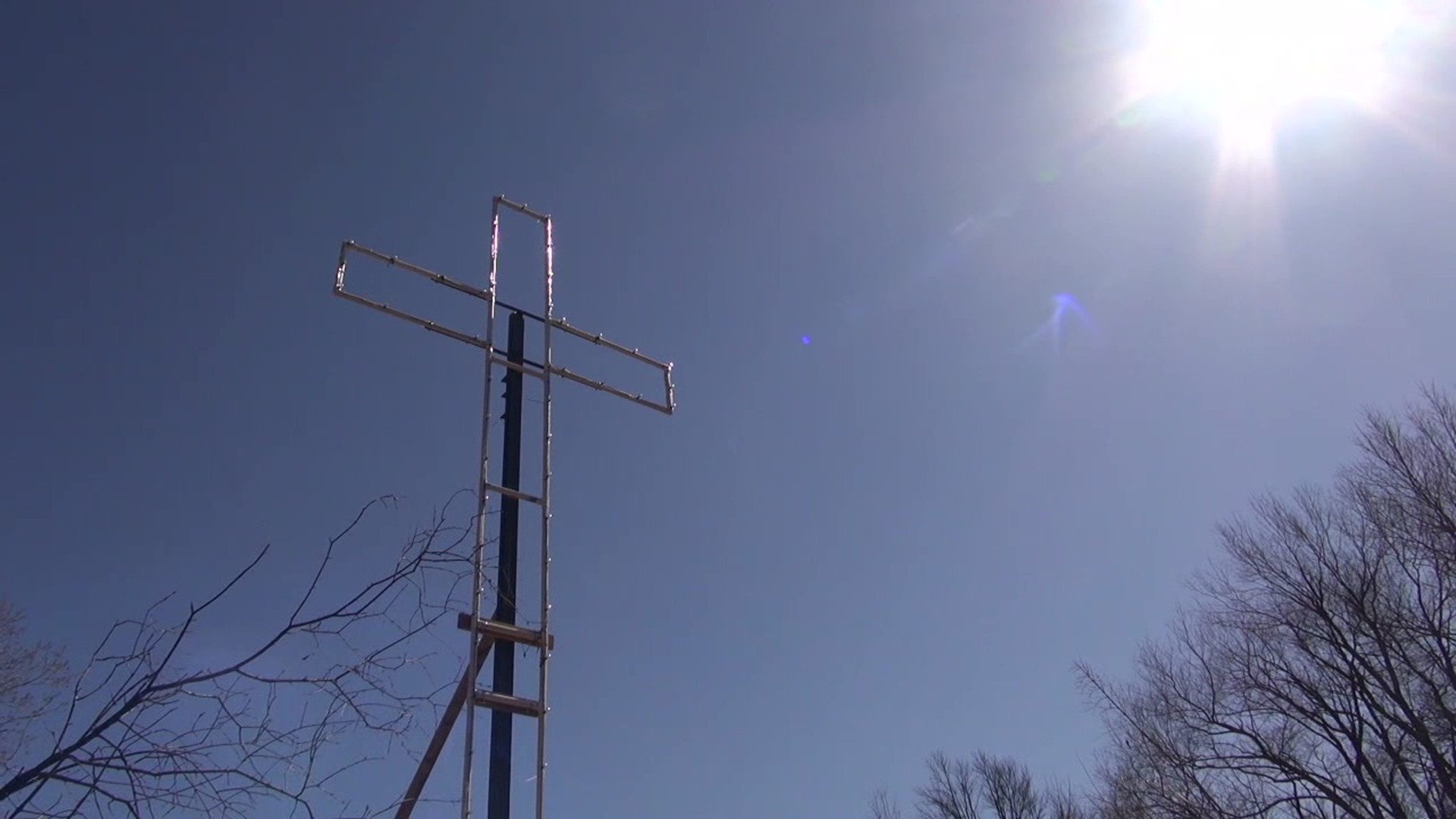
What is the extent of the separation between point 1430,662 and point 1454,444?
3181 mm

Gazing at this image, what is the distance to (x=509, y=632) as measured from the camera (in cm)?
697

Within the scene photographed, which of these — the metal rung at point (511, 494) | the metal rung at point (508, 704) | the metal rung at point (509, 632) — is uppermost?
the metal rung at point (511, 494)

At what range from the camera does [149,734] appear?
3324 mm

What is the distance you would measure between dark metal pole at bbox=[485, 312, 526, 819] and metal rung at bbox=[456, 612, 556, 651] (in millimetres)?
127

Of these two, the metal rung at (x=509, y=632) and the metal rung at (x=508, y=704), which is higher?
the metal rung at (x=509, y=632)

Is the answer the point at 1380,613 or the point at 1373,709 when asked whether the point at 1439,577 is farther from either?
the point at 1373,709

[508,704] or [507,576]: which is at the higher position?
[507,576]

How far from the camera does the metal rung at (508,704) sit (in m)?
6.74

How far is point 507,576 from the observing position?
24.6 ft

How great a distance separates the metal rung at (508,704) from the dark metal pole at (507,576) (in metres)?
0.11

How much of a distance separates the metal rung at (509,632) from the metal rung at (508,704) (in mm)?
353

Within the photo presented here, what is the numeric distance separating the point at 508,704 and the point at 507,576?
965 millimetres

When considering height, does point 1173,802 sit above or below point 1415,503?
below

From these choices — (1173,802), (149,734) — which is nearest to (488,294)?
(149,734)
